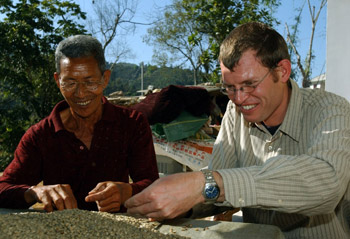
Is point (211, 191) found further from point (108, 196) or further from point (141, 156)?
point (141, 156)

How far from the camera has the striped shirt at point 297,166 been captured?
1147 mm

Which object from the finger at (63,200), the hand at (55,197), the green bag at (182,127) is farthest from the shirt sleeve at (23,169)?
the green bag at (182,127)

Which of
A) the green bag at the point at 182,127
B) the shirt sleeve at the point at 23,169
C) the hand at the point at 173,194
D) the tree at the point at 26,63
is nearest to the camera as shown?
the hand at the point at 173,194

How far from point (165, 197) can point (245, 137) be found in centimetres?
84

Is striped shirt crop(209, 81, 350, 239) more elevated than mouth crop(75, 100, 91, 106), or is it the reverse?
mouth crop(75, 100, 91, 106)

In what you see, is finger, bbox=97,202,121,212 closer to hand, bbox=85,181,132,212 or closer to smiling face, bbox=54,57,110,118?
hand, bbox=85,181,132,212

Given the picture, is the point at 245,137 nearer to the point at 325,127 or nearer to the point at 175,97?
the point at 325,127

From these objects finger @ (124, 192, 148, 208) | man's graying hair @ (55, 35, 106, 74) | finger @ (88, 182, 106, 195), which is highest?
man's graying hair @ (55, 35, 106, 74)

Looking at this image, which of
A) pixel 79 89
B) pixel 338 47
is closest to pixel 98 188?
Answer: pixel 79 89

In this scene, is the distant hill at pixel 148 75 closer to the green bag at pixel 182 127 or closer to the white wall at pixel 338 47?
the green bag at pixel 182 127

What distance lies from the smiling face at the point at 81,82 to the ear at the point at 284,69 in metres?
1.07

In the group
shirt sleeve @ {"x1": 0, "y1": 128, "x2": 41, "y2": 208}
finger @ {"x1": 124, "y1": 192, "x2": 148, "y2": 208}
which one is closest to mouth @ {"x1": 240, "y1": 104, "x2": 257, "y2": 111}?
finger @ {"x1": 124, "y1": 192, "x2": 148, "y2": 208}

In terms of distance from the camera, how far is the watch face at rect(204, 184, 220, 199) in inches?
45.3

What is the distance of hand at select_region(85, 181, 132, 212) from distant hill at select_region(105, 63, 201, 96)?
13818mm
